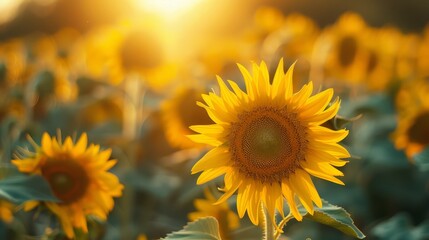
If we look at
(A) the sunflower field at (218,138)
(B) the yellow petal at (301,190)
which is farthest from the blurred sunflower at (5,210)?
(B) the yellow petal at (301,190)

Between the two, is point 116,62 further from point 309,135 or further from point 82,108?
point 309,135

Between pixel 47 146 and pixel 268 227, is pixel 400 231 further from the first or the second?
pixel 47 146

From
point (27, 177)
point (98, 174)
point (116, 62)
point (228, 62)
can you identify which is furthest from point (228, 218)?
point (228, 62)

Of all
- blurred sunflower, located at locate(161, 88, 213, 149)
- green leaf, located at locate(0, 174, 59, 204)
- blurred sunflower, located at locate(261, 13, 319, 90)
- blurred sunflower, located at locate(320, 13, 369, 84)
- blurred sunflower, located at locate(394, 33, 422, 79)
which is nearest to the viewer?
green leaf, located at locate(0, 174, 59, 204)

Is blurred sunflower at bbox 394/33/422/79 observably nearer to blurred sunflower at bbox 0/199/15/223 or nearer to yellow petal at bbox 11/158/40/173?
blurred sunflower at bbox 0/199/15/223

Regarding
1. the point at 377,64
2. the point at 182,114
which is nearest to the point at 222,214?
the point at 182,114

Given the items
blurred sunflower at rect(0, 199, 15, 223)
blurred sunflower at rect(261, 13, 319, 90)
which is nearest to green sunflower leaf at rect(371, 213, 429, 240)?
blurred sunflower at rect(0, 199, 15, 223)
